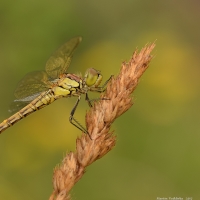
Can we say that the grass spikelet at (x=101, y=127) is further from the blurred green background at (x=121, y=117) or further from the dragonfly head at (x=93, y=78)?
the blurred green background at (x=121, y=117)

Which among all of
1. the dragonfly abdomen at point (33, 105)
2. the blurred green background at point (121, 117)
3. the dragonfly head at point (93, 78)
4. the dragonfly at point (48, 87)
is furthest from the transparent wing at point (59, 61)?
the blurred green background at point (121, 117)

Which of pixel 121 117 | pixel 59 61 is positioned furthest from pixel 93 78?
pixel 121 117

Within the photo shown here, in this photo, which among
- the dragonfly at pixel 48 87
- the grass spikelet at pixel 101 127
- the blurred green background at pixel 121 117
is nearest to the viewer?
the grass spikelet at pixel 101 127

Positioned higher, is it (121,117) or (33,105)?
(121,117)

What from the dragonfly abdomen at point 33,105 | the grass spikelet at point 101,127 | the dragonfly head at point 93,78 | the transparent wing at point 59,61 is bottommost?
the grass spikelet at point 101,127

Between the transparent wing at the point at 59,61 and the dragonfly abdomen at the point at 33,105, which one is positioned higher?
the transparent wing at the point at 59,61

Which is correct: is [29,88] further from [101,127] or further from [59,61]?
[101,127]

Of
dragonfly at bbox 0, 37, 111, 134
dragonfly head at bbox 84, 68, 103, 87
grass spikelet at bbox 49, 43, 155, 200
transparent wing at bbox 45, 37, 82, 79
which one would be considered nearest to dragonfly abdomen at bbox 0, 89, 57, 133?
dragonfly at bbox 0, 37, 111, 134

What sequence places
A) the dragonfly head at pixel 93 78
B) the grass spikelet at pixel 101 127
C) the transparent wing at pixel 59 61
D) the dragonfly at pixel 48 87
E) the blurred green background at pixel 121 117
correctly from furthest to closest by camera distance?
the blurred green background at pixel 121 117, the transparent wing at pixel 59 61, the dragonfly at pixel 48 87, the dragonfly head at pixel 93 78, the grass spikelet at pixel 101 127
